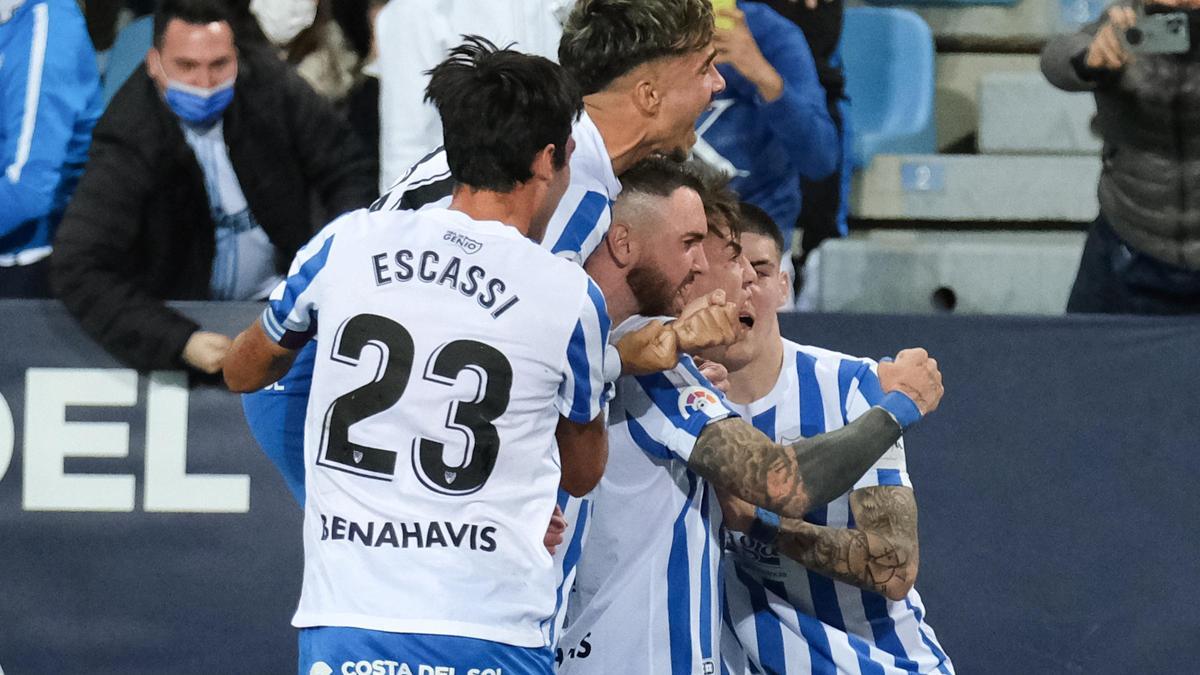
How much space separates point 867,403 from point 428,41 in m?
2.01

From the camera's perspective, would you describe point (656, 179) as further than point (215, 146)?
No

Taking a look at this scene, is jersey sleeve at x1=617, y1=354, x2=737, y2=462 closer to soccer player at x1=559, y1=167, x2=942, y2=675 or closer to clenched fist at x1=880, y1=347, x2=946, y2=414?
soccer player at x1=559, y1=167, x2=942, y2=675

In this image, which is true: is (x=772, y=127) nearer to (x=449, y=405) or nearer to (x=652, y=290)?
(x=652, y=290)

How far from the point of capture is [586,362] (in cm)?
339

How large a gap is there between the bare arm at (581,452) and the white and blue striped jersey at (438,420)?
0.46ft

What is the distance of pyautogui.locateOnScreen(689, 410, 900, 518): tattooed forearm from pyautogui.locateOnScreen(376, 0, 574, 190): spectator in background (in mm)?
2080

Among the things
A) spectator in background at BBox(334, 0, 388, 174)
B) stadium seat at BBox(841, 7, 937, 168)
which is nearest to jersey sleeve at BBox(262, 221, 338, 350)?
spectator in background at BBox(334, 0, 388, 174)

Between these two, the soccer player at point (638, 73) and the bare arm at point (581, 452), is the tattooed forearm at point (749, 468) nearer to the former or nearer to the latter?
the bare arm at point (581, 452)

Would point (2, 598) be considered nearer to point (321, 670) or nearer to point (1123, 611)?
point (321, 670)

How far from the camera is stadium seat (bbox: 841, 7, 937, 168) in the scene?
7.81 m

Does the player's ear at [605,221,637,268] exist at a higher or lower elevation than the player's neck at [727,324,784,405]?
higher

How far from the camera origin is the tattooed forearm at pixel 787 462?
369 cm

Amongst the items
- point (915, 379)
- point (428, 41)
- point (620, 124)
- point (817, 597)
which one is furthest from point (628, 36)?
point (428, 41)

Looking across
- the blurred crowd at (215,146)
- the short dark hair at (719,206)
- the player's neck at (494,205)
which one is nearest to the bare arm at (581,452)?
the player's neck at (494,205)
